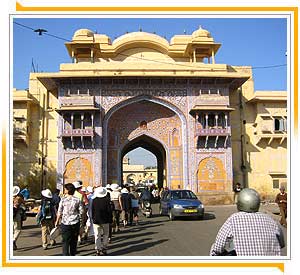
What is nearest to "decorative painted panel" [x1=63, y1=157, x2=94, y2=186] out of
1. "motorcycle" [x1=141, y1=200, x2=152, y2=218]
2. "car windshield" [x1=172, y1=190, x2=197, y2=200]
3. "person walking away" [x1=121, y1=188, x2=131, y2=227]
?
"motorcycle" [x1=141, y1=200, x2=152, y2=218]

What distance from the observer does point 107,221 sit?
7598 millimetres

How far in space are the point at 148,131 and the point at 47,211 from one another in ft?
46.4

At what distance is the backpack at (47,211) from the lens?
8.90 m

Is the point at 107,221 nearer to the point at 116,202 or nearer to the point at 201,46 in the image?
the point at 116,202

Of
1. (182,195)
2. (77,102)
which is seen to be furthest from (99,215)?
(77,102)

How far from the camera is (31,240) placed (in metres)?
10.2

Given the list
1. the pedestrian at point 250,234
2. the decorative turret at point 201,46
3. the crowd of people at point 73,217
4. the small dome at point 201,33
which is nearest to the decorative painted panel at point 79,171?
the decorative turret at point 201,46

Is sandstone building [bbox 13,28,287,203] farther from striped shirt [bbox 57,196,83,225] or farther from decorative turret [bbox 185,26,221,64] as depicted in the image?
striped shirt [bbox 57,196,83,225]

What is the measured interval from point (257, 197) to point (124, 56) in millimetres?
23140

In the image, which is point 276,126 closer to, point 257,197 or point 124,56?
point 124,56

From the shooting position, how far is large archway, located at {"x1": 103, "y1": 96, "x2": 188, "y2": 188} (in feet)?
72.5

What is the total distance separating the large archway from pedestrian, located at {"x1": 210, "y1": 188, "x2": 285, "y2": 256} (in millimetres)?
18490
